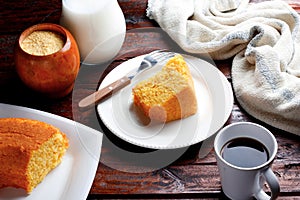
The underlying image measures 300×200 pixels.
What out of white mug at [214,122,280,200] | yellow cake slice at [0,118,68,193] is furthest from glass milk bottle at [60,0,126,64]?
white mug at [214,122,280,200]

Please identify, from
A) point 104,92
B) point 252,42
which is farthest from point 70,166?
point 252,42

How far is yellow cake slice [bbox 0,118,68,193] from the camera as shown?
939 millimetres

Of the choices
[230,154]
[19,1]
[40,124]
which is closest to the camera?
[230,154]

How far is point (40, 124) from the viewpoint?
1.00 metres

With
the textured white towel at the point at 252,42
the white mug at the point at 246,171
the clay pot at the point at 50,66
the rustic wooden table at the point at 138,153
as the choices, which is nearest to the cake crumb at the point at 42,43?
the clay pot at the point at 50,66

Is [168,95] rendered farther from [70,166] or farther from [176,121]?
[70,166]

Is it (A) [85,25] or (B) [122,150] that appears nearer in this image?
(B) [122,150]

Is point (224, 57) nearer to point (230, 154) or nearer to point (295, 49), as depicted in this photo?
point (295, 49)

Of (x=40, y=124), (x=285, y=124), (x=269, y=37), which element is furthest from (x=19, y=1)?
(x=285, y=124)

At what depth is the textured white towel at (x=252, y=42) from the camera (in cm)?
106

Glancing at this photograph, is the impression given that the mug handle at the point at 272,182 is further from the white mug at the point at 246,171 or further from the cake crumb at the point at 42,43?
the cake crumb at the point at 42,43

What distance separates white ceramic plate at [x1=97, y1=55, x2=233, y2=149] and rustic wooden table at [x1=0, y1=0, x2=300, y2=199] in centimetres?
2

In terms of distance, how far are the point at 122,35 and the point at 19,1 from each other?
37cm

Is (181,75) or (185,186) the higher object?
(181,75)
